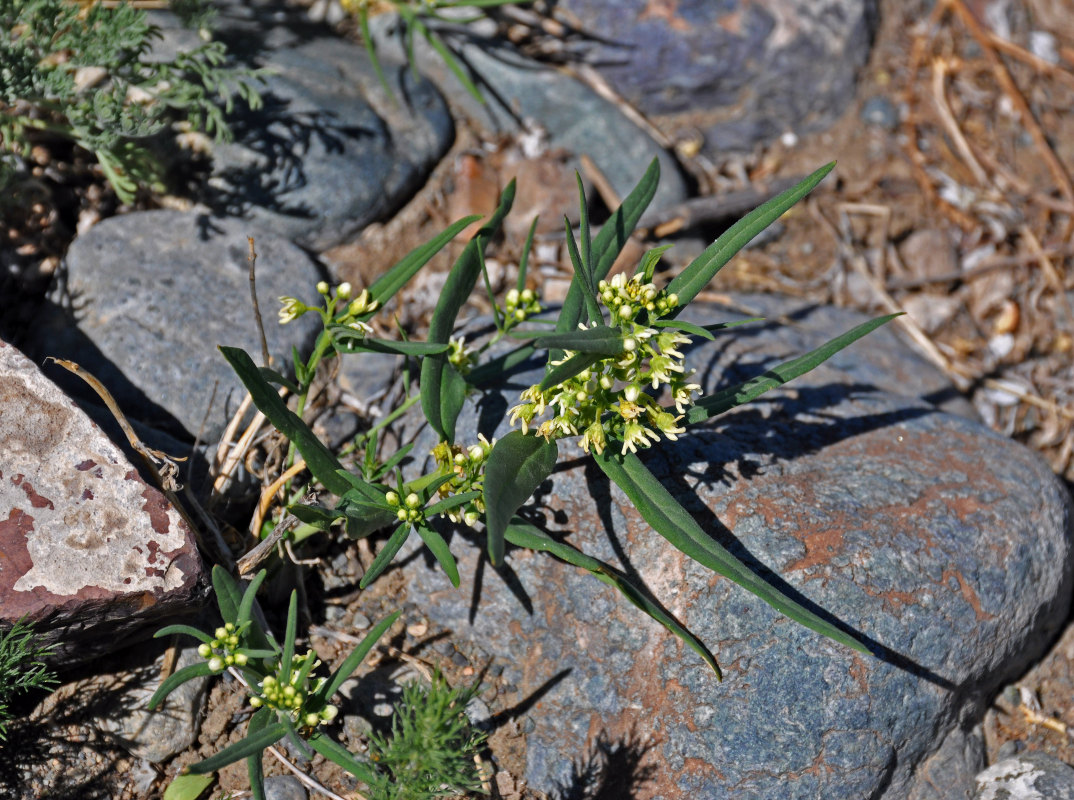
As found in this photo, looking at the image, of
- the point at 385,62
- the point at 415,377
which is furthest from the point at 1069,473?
the point at 385,62

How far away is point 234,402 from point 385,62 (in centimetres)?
236

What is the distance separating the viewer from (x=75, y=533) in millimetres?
2656

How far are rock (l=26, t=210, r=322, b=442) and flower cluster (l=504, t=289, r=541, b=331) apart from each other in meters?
1.06

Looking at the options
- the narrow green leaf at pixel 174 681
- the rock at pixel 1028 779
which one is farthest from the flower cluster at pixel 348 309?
the rock at pixel 1028 779

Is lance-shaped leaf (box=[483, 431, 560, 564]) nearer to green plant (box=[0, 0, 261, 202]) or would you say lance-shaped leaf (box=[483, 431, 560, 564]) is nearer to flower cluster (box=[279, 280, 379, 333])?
flower cluster (box=[279, 280, 379, 333])

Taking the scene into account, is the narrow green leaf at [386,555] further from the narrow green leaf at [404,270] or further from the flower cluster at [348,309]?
the narrow green leaf at [404,270]

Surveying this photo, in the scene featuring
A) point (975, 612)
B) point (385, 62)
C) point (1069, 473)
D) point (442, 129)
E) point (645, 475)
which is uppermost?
→ point (385, 62)

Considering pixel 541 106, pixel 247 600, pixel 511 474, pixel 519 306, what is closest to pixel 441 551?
pixel 511 474

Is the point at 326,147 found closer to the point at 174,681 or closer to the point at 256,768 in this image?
the point at 174,681

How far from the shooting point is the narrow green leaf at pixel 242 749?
2.18 m

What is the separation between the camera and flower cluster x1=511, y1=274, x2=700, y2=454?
242 cm

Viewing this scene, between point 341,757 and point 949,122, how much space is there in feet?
16.8

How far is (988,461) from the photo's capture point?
3.53m

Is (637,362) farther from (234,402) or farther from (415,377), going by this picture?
→ (234,402)
